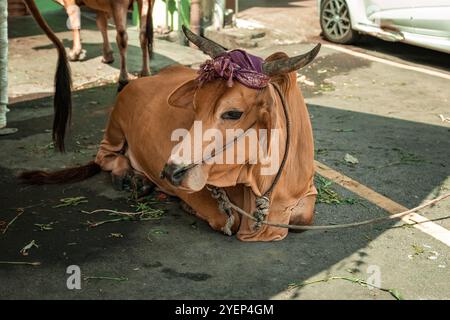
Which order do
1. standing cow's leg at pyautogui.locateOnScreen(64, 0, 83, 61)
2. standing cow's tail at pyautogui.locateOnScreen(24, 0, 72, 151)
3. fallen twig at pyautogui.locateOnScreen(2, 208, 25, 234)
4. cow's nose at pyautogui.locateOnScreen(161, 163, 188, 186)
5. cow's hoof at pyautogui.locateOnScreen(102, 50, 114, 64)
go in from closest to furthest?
1. cow's nose at pyautogui.locateOnScreen(161, 163, 188, 186)
2. fallen twig at pyautogui.locateOnScreen(2, 208, 25, 234)
3. standing cow's tail at pyautogui.locateOnScreen(24, 0, 72, 151)
4. standing cow's leg at pyautogui.locateOnScreen(64, 0, 83, 61)
5. cow's hoof at pyautogui.locateOnScreen(102, 50, 114, 64)

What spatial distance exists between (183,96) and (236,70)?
0.52m

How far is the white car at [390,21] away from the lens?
339 inches

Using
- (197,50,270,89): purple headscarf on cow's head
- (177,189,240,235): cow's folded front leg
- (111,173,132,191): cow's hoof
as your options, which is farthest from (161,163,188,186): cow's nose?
(111,173,132,191): cow's hoof

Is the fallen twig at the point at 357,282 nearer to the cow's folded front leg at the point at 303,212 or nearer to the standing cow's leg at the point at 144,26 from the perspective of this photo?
the cow's folded front leg at the point at 303,212

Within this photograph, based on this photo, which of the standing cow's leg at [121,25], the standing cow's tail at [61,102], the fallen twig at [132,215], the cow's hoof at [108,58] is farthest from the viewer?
the cow's hoof at [108,58]

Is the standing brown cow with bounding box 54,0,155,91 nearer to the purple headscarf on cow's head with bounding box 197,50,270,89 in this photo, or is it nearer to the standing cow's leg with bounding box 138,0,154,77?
the standing cow's leg with bounding box 138,0,154,77

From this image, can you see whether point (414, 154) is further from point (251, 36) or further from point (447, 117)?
point (251, 36)

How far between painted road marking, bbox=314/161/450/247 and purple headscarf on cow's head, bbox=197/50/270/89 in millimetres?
1606

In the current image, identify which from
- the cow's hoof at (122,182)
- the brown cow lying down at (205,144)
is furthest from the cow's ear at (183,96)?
the cow's hoof at (122,182)

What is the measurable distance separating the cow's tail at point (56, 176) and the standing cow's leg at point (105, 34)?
11.9ft

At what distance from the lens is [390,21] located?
927cm

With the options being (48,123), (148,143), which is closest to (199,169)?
(148,143)

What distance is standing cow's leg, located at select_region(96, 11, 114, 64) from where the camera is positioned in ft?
27.7

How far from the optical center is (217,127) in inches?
143
